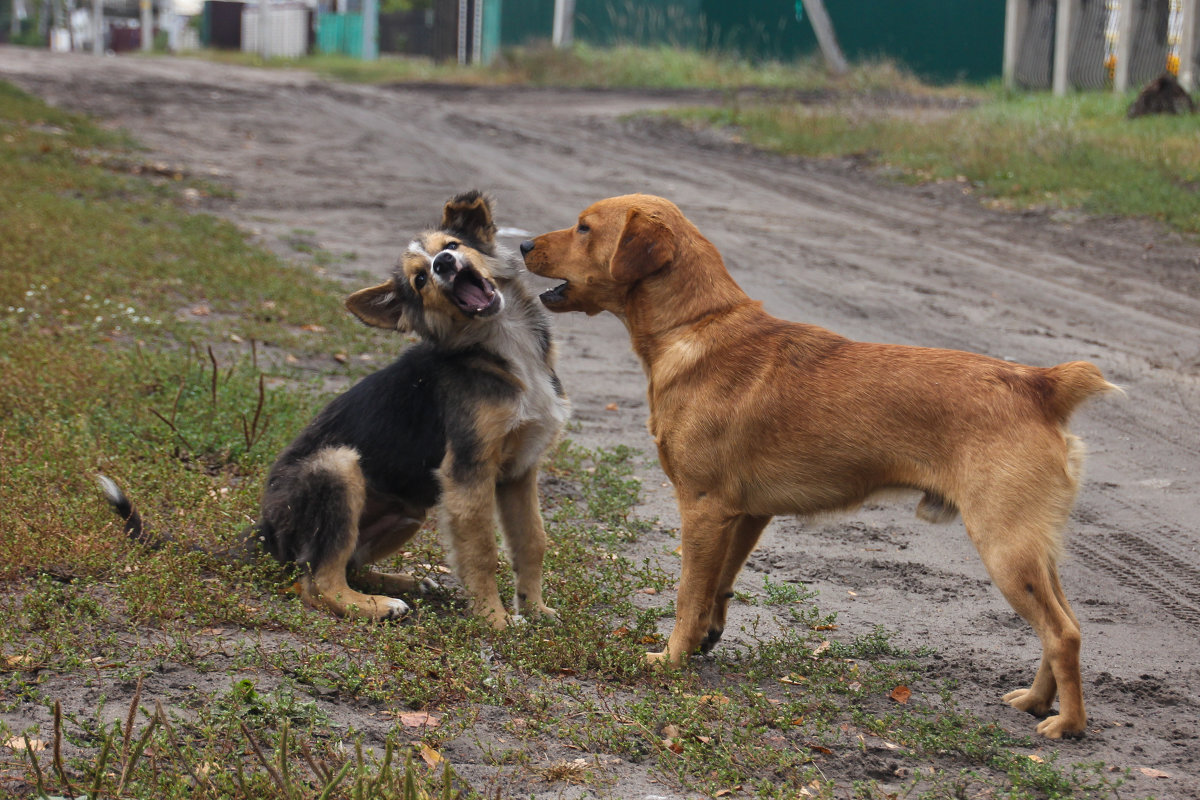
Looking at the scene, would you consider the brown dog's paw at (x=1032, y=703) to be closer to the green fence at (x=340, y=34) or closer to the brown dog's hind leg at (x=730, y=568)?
the brown dog's hind leg at (x=730, y=568)

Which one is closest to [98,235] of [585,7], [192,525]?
[192,525]

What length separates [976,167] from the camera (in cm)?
1570

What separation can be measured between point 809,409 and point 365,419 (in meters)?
2.06

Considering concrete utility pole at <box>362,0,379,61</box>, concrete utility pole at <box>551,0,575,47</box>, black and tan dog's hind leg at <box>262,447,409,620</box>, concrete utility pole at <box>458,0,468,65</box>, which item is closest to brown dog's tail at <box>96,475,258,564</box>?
black and tan dog's hind leg at <box>262,447,409,620</box>

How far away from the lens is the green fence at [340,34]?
45188 millimetres

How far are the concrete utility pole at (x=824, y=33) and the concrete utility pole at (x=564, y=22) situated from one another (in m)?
7.72

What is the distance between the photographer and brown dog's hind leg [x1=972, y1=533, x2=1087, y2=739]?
12.1ft

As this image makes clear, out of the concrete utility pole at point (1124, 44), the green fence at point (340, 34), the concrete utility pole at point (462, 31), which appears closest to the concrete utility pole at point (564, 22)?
the concrete utility pole at point (462, 31)

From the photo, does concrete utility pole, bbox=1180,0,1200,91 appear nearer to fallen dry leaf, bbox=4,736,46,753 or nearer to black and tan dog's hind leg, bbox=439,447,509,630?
black and tan dog's hind leg, bbox=439,447,509,630

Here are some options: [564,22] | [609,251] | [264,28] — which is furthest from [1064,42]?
[264,28]

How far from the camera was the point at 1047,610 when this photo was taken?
3734 millimetres

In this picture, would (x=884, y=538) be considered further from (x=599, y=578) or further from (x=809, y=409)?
(x=809, y=409)

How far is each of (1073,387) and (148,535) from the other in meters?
4.06

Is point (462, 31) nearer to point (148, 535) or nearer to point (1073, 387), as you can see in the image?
point (148, 535)
